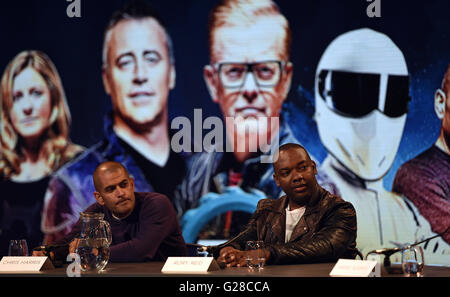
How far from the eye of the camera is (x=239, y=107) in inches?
211

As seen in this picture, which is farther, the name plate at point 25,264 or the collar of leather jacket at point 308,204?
the collar of leather jacket at point 308,204

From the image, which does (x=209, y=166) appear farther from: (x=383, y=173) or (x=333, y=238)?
(x=333, y=238)

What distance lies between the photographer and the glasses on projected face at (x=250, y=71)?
17.4 ft

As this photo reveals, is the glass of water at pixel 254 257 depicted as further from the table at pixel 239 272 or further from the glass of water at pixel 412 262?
the glass of water at pixel 412 262

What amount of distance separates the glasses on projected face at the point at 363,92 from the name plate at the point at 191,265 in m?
2.93

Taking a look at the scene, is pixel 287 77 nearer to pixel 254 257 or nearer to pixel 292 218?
pixel 292 218

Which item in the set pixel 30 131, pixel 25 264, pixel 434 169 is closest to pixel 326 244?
pixel 25 264

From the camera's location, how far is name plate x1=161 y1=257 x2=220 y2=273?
2516 millimetres

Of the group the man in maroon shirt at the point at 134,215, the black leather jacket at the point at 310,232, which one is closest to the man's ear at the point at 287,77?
the black leather jacket at the point at 310,232

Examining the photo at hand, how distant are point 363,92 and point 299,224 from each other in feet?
7.16

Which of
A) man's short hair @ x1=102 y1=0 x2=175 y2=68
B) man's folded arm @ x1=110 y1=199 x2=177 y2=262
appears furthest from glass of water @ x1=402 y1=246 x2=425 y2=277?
man's short hair @ x1=102 y1=0 x2=175 y2=68

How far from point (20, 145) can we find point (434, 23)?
3.74 m

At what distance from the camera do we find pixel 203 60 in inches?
213
